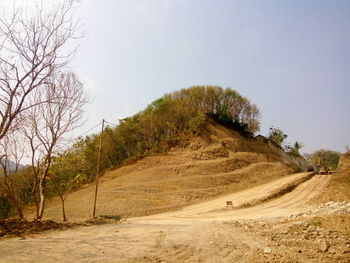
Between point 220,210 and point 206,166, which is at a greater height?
point 206,166

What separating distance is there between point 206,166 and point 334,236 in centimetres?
2320

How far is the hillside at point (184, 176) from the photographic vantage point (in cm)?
2403

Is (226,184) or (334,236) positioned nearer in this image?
(334,236)

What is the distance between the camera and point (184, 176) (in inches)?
1136

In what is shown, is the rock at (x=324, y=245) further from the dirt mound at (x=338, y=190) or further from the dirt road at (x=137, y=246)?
the dirt mound at (x=338, y=190)

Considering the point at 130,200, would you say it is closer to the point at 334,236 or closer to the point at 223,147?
the point at 223,147

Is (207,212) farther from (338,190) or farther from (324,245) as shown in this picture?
(324,245)

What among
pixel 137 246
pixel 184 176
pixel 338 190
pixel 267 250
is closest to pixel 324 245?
pixel 267 250

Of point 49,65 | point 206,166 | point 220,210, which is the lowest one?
point 220,210

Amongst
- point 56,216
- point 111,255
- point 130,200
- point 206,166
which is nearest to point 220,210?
point 130,200

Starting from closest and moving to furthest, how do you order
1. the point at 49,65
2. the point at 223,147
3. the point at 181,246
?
the point at 181,246
the point at 49,65
the point at 223,147

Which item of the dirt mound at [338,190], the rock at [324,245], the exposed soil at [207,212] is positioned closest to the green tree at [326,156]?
the exposed soil at [207,212]

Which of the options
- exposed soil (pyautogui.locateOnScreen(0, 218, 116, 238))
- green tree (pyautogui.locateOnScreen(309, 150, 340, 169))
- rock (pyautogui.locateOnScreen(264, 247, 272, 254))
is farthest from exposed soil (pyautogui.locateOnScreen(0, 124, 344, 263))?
green tree (pyautogui.locateOnScreen(309, 150, 340, 169))

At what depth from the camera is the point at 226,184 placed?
28.8 meters
